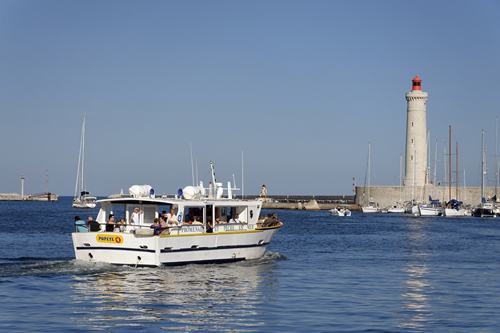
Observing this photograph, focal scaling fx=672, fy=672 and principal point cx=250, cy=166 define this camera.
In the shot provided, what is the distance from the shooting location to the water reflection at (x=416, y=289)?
55.4 ft

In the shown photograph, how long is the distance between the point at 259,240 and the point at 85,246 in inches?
302

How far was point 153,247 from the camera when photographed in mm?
23562

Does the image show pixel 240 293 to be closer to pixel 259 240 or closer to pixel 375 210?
pixel 259 240

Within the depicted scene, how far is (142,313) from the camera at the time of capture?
1681cm

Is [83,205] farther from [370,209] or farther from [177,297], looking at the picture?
[177,297]

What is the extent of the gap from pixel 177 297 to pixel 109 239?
17.7 ft

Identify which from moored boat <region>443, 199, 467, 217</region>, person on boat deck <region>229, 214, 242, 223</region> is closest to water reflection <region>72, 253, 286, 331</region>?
person on boat deck <region>229, 214, 242, 223</region>

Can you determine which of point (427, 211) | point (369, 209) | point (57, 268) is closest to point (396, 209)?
point (369, 209)

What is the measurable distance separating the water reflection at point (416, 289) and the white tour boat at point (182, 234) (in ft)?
21.0

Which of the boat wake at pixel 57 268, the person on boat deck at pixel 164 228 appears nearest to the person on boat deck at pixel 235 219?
the boat wake at pixel 57 268

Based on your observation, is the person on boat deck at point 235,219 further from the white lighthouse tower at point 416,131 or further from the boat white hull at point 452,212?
the white lighthouse tower at point 416,131

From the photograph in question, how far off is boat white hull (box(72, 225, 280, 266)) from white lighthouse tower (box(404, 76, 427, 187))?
71.9m

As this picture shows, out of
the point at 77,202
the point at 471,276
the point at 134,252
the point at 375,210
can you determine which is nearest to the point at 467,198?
the point at 375,210

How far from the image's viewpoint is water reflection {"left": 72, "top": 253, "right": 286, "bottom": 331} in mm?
16062
